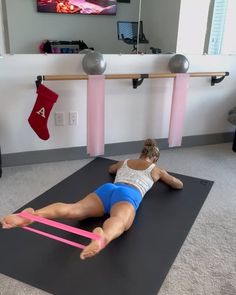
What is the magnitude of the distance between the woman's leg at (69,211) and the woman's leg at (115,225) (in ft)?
0.36

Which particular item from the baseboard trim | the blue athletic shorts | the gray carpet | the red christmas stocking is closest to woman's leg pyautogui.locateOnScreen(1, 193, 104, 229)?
the blue athletic shorts

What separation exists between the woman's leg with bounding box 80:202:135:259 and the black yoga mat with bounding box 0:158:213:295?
0.08 m

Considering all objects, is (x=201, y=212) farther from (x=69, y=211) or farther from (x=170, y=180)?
(x=69, y=211)

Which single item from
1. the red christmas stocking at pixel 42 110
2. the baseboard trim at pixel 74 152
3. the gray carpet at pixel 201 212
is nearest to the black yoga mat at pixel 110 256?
the gray carpet at pixel 201 212

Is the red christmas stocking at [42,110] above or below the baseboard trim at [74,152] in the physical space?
above

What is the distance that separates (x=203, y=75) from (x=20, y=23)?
264 centimetres

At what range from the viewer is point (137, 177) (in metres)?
1.73

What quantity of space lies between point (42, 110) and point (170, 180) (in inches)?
44.1

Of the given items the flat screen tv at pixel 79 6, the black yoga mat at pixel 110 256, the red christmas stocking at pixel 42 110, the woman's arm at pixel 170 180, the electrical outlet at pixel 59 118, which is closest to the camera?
the black yoga mat at pixel 110 256

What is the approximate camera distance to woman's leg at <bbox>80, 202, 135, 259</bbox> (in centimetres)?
113

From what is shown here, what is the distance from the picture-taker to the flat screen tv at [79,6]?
4145 mm

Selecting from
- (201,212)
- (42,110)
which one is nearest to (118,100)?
(42,110)

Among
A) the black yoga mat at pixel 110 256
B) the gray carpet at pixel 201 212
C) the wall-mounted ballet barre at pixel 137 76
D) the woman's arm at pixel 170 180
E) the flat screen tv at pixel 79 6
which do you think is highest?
the flat screen tv at pixel 79 6

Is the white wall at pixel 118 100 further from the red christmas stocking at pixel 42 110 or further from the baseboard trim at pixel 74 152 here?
the red christmas stocking at pixel 42 110
